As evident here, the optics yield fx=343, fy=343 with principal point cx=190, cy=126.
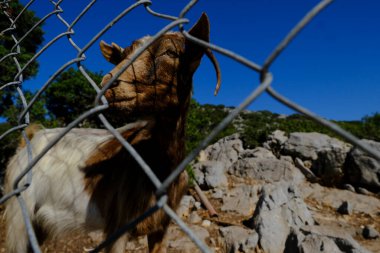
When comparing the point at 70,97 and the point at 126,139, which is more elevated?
the point at 70,97

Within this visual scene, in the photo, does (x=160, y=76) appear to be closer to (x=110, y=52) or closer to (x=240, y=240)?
(x=110, y=52)

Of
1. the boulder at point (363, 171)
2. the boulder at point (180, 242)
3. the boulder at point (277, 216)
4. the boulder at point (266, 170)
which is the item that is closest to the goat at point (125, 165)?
the boulder at point (180, 242)

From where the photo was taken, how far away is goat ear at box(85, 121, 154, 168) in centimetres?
307

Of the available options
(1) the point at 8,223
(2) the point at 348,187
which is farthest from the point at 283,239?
(2) the point at 348,187

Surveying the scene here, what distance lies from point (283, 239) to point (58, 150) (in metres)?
4.18

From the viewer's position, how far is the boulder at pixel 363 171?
11109 millimetres

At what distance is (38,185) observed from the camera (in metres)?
3.38

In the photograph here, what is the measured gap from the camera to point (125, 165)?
303cm

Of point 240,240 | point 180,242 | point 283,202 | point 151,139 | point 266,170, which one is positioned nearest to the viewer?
point 151,139

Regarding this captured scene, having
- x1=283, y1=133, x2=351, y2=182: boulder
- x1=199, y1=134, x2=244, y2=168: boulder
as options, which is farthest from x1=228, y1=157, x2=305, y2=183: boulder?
x1=283, y1=133, x2=351, y2=182: boulder

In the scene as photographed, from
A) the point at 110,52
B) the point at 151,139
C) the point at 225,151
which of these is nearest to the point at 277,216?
the point at 151,139

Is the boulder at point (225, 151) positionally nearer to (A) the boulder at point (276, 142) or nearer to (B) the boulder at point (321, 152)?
(A) the boulder at point (276, 142)

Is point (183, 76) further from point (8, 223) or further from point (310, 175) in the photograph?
point (310, 175)

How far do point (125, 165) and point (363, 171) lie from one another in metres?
10.6
